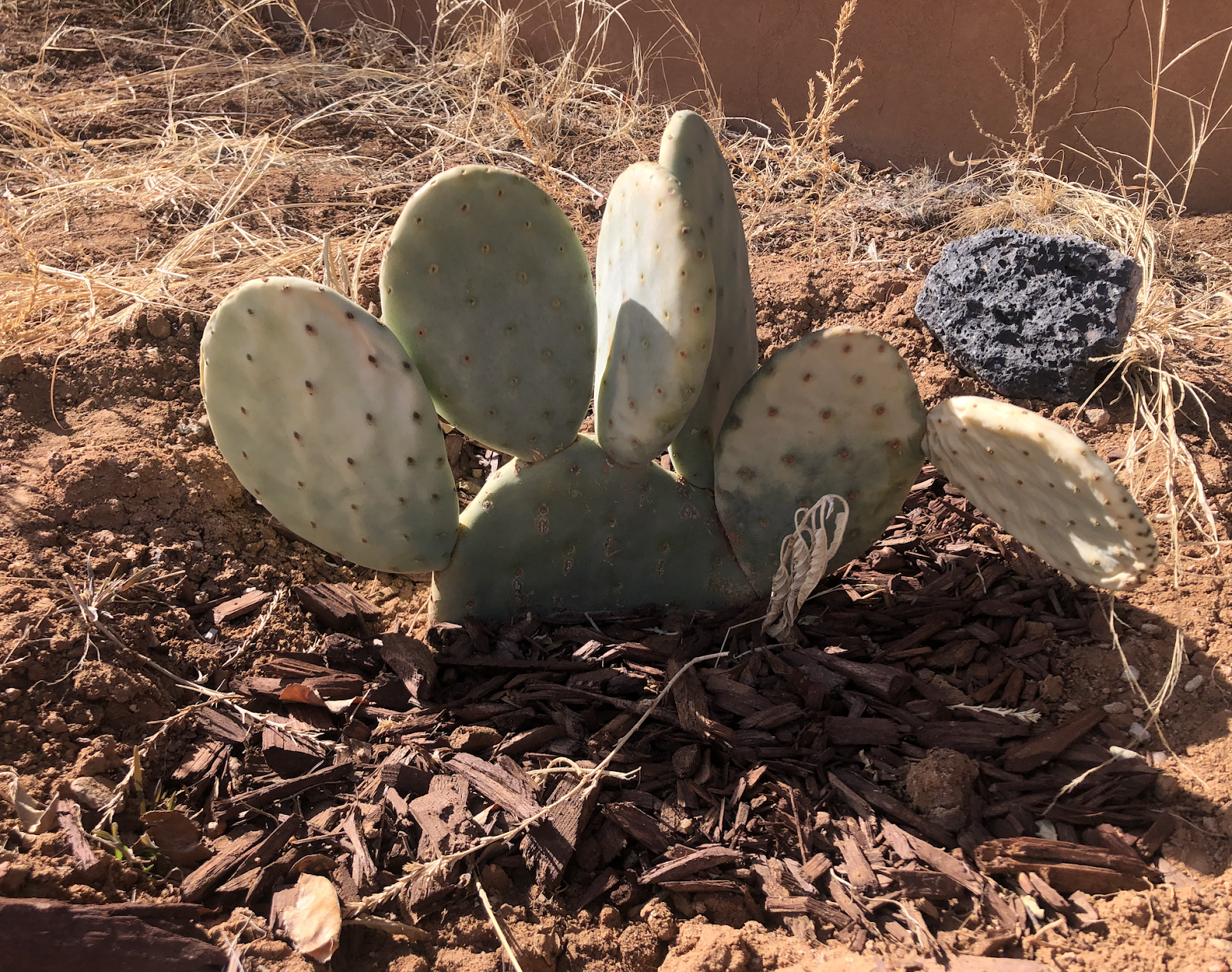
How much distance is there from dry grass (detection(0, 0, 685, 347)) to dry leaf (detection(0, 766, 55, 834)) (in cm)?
142

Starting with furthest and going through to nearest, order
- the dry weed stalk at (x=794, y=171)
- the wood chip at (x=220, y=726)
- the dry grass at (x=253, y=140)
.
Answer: the dry weed stalk at (x=794, y=171) → the dry grass at (x=253, y=140) → the wood chip at (x=220, y=726)

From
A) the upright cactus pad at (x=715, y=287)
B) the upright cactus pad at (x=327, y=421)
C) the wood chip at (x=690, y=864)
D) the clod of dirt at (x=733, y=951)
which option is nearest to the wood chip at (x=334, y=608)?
the upright cactus pad at (x=327, y=421)

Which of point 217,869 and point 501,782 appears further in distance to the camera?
point 501,782

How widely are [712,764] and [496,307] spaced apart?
1035 mm

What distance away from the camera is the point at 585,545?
2086mm

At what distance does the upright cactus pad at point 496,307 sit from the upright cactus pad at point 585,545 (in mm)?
97

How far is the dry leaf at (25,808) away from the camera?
1.54 meters

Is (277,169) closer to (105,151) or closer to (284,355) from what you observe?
(105,151)

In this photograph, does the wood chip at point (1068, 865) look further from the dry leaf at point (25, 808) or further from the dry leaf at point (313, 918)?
the dry leaf at point (25, 808)

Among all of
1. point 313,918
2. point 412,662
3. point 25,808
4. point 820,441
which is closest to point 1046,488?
point 820,441

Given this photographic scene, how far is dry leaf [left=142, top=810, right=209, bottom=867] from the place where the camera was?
1.58 m

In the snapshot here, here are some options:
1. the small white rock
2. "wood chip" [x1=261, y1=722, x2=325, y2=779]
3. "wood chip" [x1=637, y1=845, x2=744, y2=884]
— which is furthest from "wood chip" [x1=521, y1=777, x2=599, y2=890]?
the small white rock

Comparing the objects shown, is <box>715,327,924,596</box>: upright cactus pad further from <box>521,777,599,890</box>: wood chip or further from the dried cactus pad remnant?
<box>521,777,599,890</box>: wood chip

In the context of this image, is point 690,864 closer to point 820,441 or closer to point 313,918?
point 313,918
